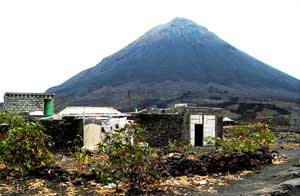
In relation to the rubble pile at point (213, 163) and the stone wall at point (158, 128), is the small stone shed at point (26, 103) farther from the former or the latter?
the rubble pile at point (213, 163)

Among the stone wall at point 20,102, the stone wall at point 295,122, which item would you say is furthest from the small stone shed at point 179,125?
the stone wall at point 295,122

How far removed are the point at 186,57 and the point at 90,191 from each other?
460 feet

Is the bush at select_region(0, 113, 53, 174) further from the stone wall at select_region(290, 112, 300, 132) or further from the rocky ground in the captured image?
the stone wall at select_region(290, 112, 300, 132)

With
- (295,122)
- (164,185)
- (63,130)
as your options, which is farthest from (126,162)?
(295,122)

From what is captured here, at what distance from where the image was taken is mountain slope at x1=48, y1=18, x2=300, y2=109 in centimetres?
10794

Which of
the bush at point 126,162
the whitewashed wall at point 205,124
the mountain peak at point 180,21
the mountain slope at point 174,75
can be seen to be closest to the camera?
the bush at point 126,162

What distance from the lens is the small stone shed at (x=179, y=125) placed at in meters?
21.8

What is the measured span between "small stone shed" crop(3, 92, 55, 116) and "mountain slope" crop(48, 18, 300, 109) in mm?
61320

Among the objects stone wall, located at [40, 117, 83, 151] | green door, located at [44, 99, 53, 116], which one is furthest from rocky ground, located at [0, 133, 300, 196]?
green door, located at [44, 99, 53, 116]

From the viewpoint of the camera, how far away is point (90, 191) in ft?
33.0

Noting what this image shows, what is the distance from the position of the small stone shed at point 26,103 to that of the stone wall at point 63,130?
12.3 metres

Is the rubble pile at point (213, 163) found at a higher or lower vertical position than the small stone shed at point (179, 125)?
lower

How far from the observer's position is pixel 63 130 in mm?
17922

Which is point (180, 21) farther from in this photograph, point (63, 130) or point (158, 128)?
point (63, 130)
